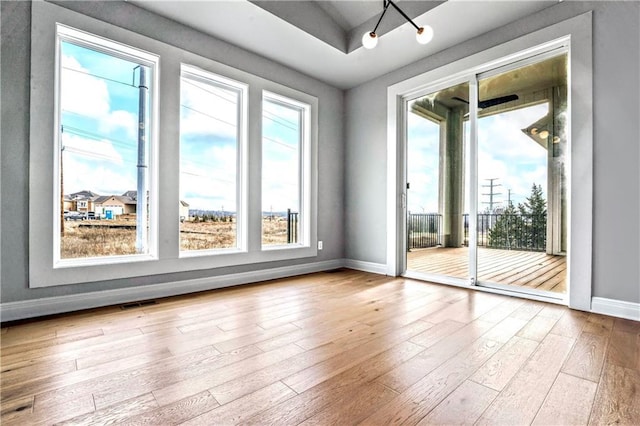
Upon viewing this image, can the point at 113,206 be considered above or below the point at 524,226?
above

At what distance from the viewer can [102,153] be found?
2729 mm

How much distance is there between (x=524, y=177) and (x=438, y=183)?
36.3 inches

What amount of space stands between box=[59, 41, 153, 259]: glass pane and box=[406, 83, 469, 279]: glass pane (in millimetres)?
3122

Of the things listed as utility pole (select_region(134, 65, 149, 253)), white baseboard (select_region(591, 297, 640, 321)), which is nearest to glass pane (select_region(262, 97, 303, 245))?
utility pole (select_region(134, 65, 149, 253))

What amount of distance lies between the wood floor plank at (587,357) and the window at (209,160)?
3.04m

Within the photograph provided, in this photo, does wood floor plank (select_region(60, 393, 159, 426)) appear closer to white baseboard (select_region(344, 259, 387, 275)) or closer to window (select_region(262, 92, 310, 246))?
window (select_region(262, 92, 310, 246))

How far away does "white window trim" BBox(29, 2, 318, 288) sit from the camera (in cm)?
229

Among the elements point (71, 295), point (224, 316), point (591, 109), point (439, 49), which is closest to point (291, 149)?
A: point (439, 49)

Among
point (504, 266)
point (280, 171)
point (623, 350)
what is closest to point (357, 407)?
point (623, 350)

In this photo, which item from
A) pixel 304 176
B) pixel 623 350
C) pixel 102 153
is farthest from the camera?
pixel 304 176

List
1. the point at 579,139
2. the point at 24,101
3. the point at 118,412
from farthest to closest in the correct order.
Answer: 1. the point at 579,139
2. the point at 24,101
3. the point at 118,412

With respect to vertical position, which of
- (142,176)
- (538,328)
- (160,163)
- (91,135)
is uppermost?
(91,135)

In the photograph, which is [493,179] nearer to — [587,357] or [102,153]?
[587,357]

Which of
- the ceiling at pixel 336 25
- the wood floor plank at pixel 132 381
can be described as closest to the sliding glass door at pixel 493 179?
the ceiling at pixel 336 25
